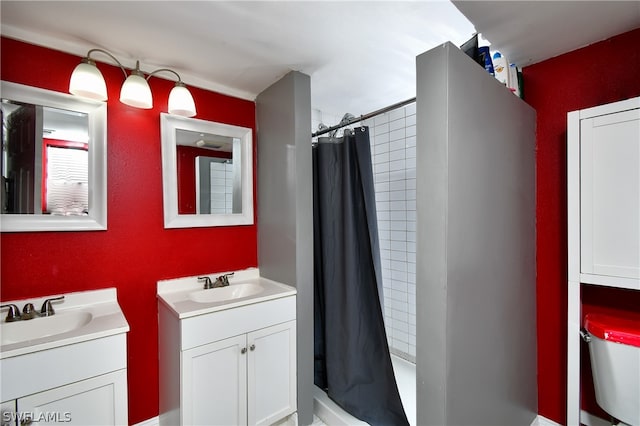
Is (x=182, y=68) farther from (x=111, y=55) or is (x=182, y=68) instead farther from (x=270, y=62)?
(x=270, y=62)

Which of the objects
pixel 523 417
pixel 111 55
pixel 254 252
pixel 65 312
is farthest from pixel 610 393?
pixel 111 55

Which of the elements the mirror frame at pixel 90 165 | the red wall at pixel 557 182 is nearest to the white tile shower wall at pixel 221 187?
the mirror frame at pixel 90 165

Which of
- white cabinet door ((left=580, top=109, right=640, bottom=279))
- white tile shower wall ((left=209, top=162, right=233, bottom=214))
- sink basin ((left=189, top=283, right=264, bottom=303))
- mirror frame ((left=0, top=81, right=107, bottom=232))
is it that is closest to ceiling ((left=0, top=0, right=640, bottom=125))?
mirror frame ((left=0, top=81, right=107, bottom=232))

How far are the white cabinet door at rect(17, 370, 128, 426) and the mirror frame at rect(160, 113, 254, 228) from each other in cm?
90

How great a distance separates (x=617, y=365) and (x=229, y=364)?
5.85 ft

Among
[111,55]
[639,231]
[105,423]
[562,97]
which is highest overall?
[111,55]

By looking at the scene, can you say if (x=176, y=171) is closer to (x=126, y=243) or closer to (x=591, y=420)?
(x=126, y=243)

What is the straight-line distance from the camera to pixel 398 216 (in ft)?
8.59

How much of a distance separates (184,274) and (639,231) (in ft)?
7.84

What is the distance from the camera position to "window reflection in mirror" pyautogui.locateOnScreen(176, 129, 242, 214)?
76.5 inches

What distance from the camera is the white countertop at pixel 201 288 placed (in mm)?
1490

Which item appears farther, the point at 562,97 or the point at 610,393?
the point at 562,97

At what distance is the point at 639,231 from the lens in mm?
1205

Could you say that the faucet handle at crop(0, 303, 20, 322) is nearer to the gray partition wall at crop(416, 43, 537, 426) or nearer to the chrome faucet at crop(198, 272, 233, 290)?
the chrome faucet at crop(198, 272, 233, 290)
